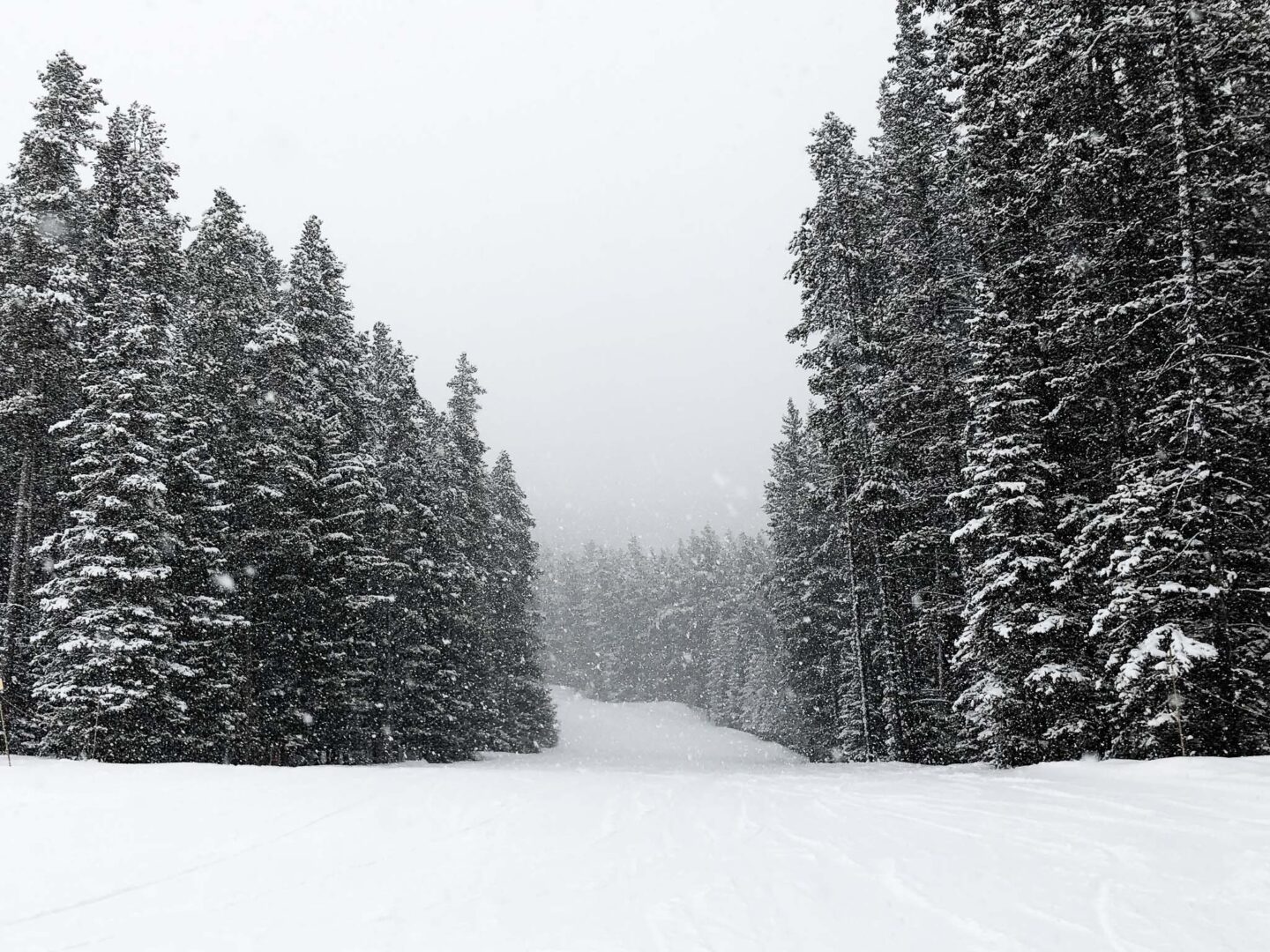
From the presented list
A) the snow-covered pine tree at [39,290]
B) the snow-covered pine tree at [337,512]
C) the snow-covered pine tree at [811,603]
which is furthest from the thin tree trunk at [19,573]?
Result: the snow-covered pine tree at [811,603]

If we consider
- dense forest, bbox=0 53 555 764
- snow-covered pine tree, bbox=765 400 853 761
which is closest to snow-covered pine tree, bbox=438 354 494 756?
dense forest, bbox=0 53 555 764

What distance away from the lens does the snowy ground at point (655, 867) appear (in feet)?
15.3

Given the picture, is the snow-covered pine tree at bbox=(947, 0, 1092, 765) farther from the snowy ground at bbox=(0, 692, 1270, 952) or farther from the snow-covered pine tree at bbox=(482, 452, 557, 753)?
the snow-covered pine tree at bbox=(482, 452, 557, 753)

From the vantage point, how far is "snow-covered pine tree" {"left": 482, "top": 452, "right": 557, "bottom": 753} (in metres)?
39.3

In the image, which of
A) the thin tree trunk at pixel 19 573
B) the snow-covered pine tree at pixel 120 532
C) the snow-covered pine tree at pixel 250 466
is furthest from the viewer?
the snow-covered pine tree at pixel 250 466

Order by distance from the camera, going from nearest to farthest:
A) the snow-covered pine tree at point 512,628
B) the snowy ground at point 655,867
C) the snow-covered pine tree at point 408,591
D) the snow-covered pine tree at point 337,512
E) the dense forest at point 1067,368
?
the snowy ground at point 655,867 < the dense forest at point 1067,368 < the snow-covered pine tree at point 337,512 < the snow-covered pine tree at point 408,591 < the snow-covered pine tree at point 512,628

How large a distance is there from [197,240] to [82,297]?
458cm

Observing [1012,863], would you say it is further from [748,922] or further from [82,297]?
[82,297]

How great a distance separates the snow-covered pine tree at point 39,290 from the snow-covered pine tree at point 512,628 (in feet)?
66.5

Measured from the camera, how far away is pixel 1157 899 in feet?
16.0

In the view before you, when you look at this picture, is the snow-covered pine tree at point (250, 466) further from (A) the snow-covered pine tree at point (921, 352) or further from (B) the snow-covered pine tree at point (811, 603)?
(B) the snow-covered pine tree at point (811, 603)

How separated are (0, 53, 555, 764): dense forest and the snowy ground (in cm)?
710

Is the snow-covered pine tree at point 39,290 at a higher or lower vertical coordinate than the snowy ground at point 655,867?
higher

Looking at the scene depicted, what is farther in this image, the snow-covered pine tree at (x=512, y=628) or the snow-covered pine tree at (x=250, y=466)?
the snow-covered pine tree at (x=512, y=628)
